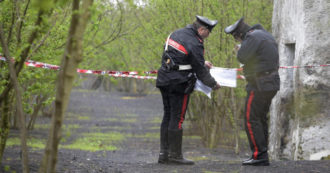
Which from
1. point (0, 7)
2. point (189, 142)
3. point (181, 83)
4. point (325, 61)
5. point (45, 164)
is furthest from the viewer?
point (189, 142)

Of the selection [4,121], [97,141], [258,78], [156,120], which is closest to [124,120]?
[156,120]

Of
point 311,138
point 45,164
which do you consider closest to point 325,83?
point 311,138

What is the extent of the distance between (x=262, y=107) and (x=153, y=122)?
42.1ft

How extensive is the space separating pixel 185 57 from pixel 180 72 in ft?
0.62

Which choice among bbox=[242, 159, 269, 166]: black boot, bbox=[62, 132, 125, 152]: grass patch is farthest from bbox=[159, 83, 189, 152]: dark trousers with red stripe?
bbox=[62, 132, 125, 152]: grass patch

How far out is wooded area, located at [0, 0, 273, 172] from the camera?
3.18m

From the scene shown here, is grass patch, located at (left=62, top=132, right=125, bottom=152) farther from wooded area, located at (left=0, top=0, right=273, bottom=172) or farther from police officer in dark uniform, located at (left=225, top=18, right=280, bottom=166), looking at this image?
police officer in dark uniform, located at (left=225, top=18, right=280, bottom=166)

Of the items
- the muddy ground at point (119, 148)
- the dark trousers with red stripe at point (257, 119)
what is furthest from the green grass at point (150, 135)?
the dark trousers with red stripe at point (257, 119)

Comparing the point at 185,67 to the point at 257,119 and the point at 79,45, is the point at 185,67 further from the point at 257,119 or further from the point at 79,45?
the point at 79,45

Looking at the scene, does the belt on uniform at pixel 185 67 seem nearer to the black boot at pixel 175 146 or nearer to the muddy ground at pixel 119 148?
the black boot at pixel 175 146

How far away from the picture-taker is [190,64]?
20.5 ft

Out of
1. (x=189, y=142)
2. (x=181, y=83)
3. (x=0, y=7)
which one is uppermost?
(x=0, y=7)

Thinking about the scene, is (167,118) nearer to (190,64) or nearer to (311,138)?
(190,64)

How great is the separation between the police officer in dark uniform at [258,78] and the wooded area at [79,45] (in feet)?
4.64
